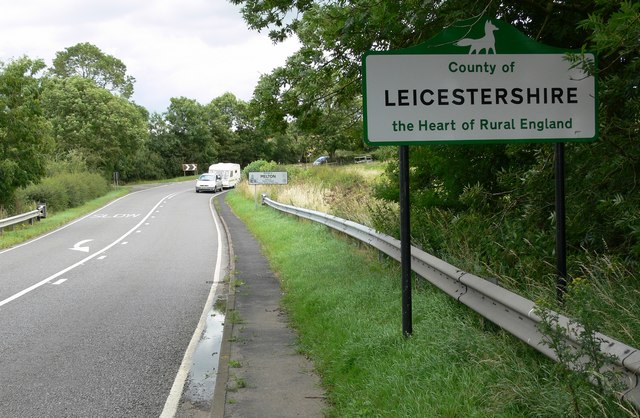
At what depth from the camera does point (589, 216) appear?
576cm

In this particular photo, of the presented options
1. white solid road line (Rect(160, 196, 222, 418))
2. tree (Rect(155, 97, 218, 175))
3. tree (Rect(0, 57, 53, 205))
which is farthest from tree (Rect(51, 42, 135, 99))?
→ white solid road line (Rect(160, 196, 222, 418))

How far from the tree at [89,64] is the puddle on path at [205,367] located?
81.6m

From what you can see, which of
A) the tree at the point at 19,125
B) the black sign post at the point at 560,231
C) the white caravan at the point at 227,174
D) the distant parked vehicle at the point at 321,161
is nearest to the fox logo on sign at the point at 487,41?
the black sign post at the point at 560,231

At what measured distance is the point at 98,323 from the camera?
8781 millimetres

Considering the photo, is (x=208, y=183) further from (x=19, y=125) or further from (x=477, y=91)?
(x=477, y=91)

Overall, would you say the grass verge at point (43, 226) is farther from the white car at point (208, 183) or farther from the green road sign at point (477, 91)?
the green road sign at point (477, 91)

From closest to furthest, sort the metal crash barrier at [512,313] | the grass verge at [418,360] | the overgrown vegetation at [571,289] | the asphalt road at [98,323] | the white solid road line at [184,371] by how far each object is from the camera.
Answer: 1. the metal crash barrier at [512,313]
2. the overgrown vegetation at [571,289]
3. the grass verge at [418,360]
4. the white solid road line at [184,371]
5. the asphalt road at [98,323]

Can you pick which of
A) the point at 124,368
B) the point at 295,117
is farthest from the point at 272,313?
the point at 295,117

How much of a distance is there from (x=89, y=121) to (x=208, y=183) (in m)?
12.4

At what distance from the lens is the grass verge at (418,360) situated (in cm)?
373

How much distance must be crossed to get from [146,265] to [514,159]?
998 cm

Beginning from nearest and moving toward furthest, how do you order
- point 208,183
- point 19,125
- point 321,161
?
point 19,125, point 208,183, point 321,161

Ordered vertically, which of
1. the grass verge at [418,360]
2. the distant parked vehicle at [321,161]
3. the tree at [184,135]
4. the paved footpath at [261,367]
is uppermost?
the tree at [184,135]

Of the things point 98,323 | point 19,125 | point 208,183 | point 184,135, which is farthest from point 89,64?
point 98,323
